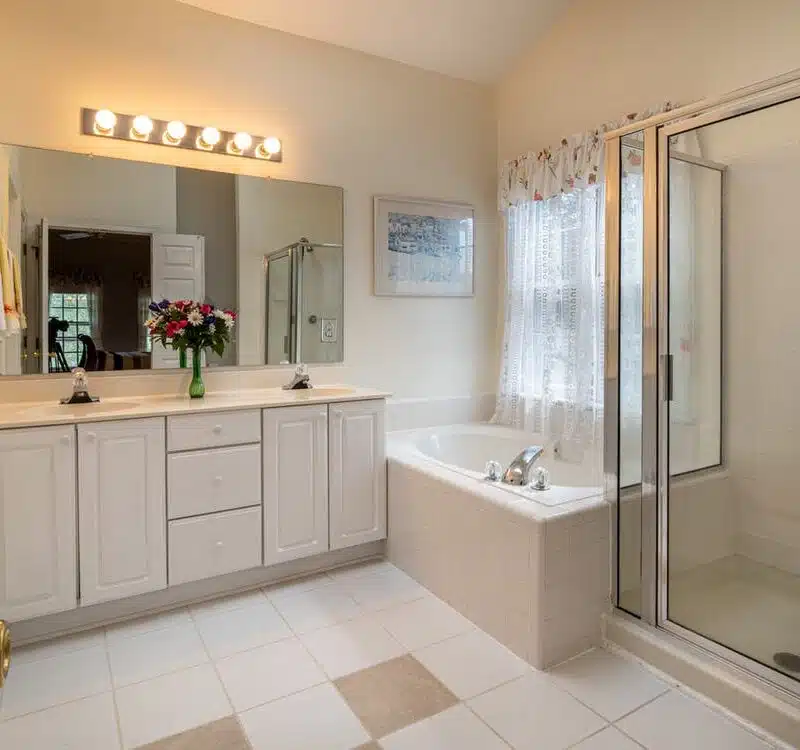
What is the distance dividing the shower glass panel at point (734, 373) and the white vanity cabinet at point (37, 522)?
6.87 feet

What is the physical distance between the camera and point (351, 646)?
206 centimetres

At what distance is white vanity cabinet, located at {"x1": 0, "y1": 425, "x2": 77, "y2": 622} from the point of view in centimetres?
194

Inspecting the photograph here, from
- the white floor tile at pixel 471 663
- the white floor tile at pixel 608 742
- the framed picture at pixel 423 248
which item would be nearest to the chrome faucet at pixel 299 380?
the framed picture at pixel 423 248

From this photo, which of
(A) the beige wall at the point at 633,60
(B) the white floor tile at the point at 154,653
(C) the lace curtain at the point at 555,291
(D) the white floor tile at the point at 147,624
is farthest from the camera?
(C) the lace curtain at the point at 555,291

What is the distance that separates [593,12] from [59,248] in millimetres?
2775

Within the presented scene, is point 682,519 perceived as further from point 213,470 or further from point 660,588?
point 213,470

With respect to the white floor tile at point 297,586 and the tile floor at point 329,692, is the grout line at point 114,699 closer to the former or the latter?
the tile floor at point 329,692

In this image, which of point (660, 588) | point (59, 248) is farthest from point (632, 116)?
point (59, 248)

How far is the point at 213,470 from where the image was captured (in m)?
2.31

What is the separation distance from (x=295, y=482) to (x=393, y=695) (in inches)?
38.7

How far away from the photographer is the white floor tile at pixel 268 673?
1.79 m

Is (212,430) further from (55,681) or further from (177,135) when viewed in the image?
(177,135)

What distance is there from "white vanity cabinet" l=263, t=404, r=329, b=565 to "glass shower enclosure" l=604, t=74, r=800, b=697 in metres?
1.21

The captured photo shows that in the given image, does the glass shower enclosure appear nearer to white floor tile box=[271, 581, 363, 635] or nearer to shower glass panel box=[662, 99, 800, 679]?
shower glass panel box=[662, 99, 800, 679]
